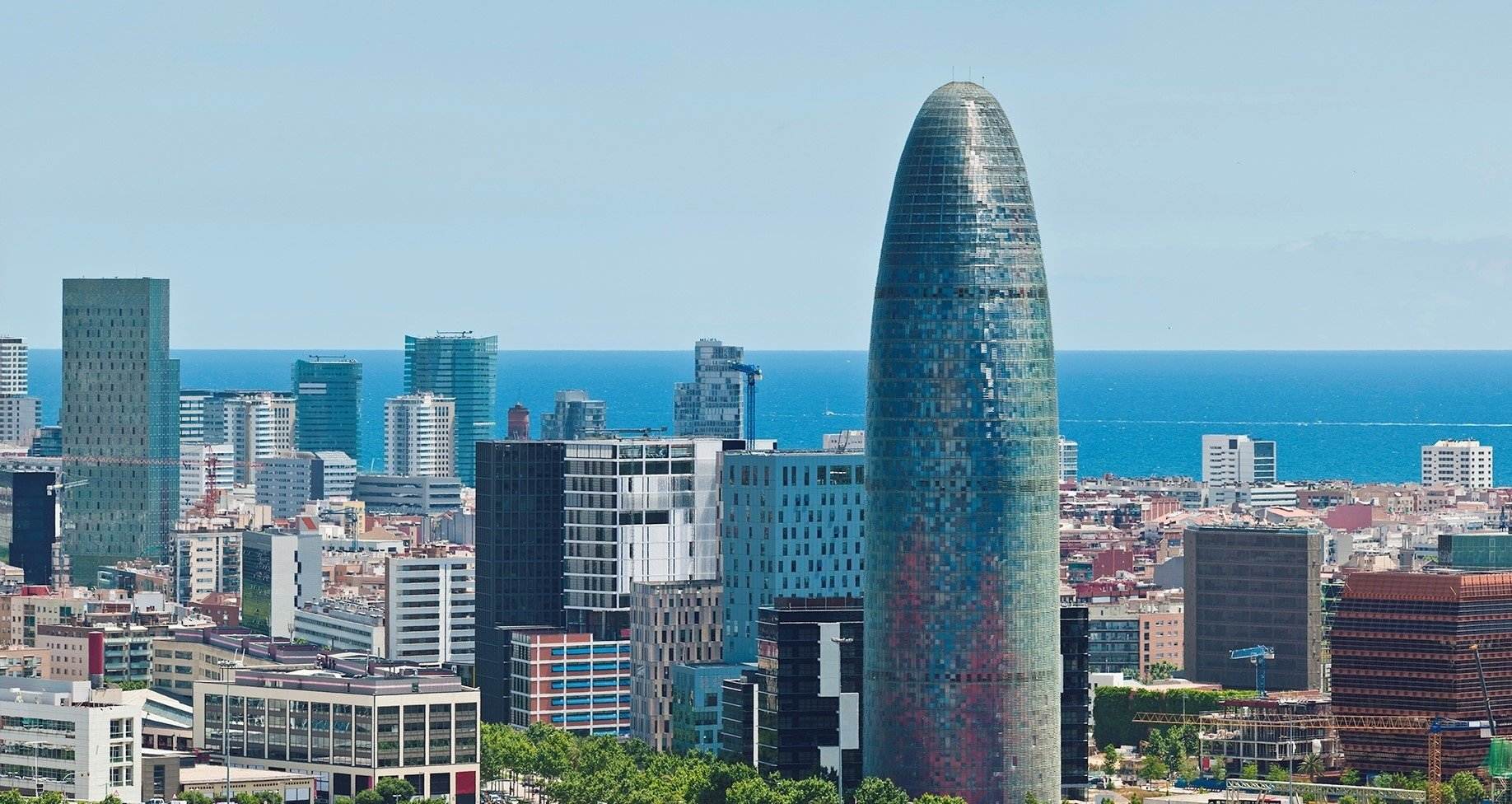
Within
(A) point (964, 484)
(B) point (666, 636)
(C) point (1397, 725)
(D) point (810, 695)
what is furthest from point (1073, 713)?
(B) point (666, 636)

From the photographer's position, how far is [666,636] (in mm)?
196750

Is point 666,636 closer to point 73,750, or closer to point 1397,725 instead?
point 1397,725

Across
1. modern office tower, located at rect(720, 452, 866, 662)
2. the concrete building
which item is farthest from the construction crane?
the concrete building

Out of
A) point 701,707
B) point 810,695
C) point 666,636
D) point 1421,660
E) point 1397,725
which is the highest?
point 666,636

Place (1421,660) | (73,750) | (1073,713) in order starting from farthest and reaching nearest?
(1421,660) < (1073,713) < (73,750)

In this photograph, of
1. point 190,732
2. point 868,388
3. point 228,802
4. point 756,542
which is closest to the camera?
point 228,802

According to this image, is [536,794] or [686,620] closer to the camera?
[536,794]

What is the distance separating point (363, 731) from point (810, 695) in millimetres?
19952

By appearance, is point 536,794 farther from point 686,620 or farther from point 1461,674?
→ point 1461,674

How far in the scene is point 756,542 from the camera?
646 feet

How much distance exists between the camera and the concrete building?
6245 inches

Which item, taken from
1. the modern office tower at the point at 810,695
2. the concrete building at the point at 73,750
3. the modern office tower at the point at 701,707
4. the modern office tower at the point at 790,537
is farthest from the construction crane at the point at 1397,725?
the concrete building at the point at 73,750

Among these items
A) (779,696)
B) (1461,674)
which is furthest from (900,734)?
(1461,674)

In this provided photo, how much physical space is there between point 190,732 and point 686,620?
27972 millimetres
